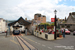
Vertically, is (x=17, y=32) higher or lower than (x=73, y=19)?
lower

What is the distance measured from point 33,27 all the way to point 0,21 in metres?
51.2

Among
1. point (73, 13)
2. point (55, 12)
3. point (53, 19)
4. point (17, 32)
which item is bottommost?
point (17, 32)

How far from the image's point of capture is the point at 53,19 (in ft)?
66.5

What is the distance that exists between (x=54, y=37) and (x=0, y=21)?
2593 inches

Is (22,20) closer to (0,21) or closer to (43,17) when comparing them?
(0,21)

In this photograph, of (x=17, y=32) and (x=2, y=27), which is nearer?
(x=17, y=32)

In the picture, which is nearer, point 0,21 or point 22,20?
point 22,20

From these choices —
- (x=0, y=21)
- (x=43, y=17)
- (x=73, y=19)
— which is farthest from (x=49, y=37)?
(x=43, y=17)

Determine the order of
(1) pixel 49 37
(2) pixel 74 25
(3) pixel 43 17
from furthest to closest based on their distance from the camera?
1. (3) pixel 43 17
2. (2) pixel 74 25
3. (1) pixel 49 37

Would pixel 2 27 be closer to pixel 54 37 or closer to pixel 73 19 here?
pixel 73 19

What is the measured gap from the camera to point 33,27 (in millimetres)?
34031

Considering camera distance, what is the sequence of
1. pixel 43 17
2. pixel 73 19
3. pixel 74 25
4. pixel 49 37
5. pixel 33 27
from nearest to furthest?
pixel 49 37 < pixel 33 27 < pixel 74 25 < pixel 73 19 < pixel 43 17

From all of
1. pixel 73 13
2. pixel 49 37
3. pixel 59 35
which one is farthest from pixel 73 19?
pixel 49 37

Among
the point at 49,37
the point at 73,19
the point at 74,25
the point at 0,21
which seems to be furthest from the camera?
the point at 0,21
